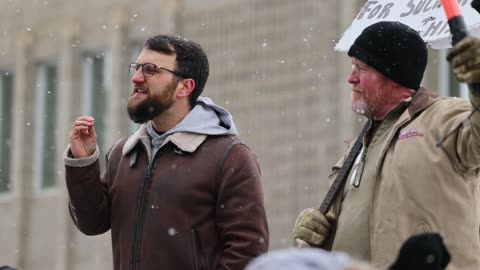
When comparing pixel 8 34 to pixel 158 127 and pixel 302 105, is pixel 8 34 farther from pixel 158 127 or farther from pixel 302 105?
pixel 158 127

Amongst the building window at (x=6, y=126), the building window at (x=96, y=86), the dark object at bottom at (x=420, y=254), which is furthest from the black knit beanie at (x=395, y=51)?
the building window at (x=6, y=126)

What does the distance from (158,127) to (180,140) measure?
0.62ft

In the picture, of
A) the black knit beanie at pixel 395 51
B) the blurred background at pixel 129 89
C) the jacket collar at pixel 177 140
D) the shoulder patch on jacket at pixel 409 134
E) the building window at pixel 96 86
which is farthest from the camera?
the building window at pixel 96 86

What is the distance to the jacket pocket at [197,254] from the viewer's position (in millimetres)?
6520

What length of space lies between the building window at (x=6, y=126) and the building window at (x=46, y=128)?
0.50 m

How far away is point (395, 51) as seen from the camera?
634 cm

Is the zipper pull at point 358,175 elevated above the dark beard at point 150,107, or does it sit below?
below

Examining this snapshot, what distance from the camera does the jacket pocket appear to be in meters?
6.52

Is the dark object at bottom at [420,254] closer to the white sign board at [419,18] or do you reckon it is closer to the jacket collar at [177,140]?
the white sign board at [419,18]

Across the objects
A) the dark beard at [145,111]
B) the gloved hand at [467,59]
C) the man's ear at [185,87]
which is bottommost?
the dark beard at [145,111]

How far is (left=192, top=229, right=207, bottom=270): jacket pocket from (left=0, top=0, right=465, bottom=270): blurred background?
1157cm

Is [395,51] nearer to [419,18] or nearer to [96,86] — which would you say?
[419,18]

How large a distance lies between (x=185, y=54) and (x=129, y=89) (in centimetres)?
1544

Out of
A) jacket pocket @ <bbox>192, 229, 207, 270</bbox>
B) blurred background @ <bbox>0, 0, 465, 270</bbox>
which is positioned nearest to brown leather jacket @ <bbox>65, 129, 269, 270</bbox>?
jacket pocket @ <bbox>192, 229, 207, 270</bbox>
